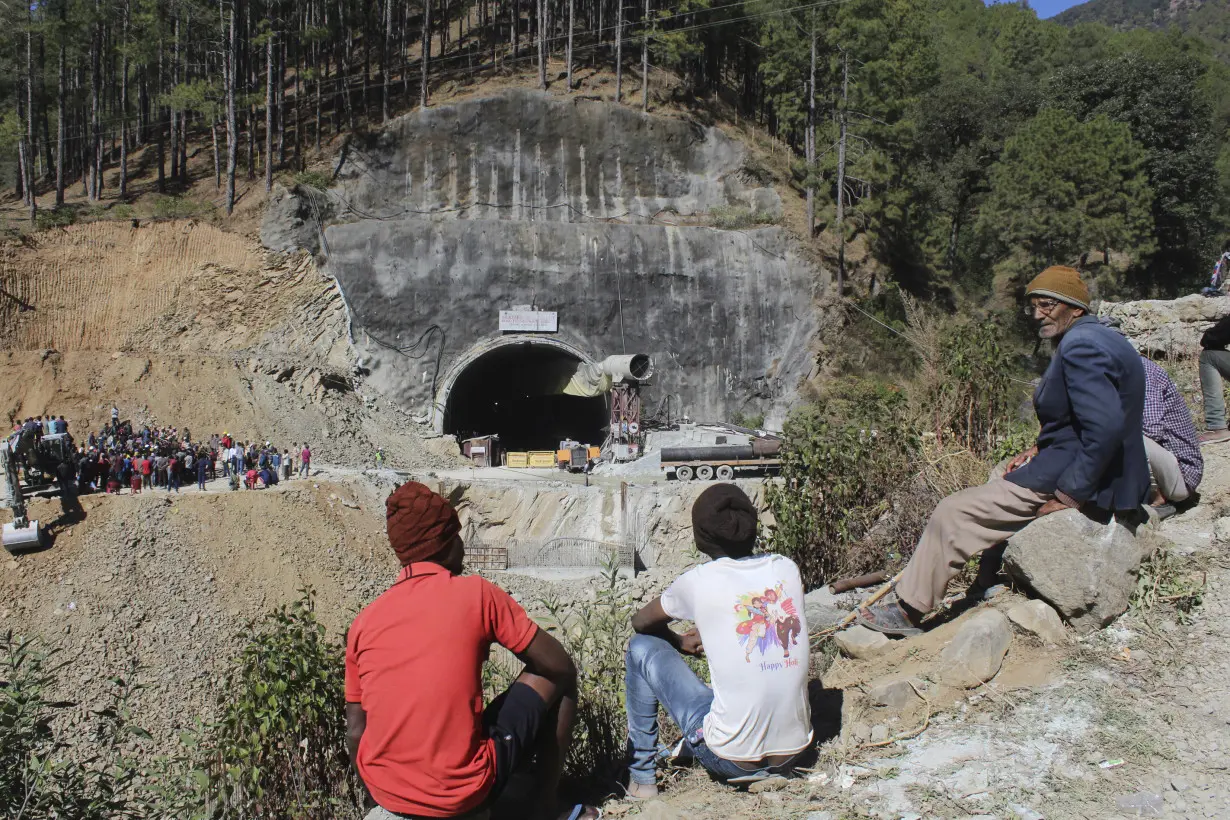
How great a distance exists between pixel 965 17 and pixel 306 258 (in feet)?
148

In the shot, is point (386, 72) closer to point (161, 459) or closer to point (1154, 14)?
point (161, 459)

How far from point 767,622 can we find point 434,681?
1443 millimetres

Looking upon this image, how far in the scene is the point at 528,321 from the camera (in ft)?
106

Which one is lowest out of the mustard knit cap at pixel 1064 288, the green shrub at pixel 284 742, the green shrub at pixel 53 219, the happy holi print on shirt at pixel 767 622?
the green shrub at pixel 284 742

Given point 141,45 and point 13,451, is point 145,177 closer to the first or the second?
point 141,45

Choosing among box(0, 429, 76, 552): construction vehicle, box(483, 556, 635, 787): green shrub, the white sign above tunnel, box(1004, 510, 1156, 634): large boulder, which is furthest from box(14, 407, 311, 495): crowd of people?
box(1004, 510, 1156, 634): large boulder

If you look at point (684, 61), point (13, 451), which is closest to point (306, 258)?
point (13, 451)

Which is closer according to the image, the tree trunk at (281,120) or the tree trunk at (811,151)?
the tree trunk at (811,151)

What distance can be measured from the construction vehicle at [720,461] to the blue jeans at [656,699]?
64.6 ft

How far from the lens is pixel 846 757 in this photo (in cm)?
406

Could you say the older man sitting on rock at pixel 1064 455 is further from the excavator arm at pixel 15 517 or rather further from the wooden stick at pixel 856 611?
the excavator arm at pixel 15 517

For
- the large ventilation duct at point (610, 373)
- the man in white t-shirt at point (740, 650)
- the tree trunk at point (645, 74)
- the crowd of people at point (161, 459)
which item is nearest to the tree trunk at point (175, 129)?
the crowd of people at point (161, 459)

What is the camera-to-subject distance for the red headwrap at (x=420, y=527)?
140 inches

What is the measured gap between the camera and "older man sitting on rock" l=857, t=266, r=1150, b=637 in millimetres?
4332
